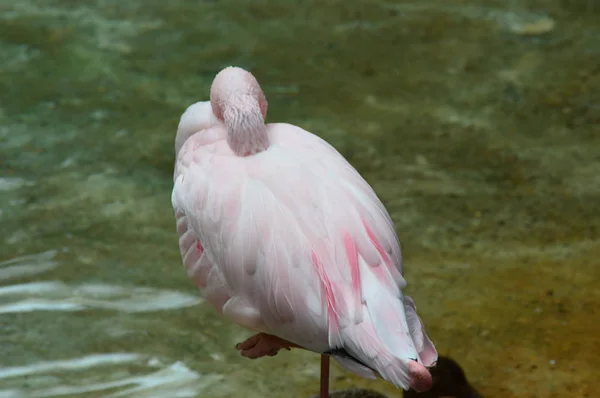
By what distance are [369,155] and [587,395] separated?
6.13ft

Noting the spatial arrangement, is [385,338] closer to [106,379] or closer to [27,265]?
[106,379]

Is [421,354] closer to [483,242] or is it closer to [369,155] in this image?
[483,242]

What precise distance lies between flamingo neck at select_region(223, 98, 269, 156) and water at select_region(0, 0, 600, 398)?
988 mm

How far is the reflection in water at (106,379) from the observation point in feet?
10.9

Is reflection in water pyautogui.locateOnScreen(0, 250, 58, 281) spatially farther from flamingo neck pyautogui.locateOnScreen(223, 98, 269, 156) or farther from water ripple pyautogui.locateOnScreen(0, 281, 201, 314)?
flamingo neck pyautogui.locateOnScreen(223, 98, 269, 156)

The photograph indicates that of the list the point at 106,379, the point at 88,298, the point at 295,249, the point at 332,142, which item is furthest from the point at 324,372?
the point at 332,142

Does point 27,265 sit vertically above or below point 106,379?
above

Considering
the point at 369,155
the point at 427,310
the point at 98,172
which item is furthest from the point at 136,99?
the point at 427,310

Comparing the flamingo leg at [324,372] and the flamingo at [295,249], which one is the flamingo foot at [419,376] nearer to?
the flamingo at [295,249]

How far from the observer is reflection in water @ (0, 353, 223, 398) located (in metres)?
3.34

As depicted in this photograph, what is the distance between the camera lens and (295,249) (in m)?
2.50

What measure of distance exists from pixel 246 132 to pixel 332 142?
2081mm

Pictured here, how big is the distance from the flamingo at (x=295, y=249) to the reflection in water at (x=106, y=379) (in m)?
0.68

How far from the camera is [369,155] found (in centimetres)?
473
